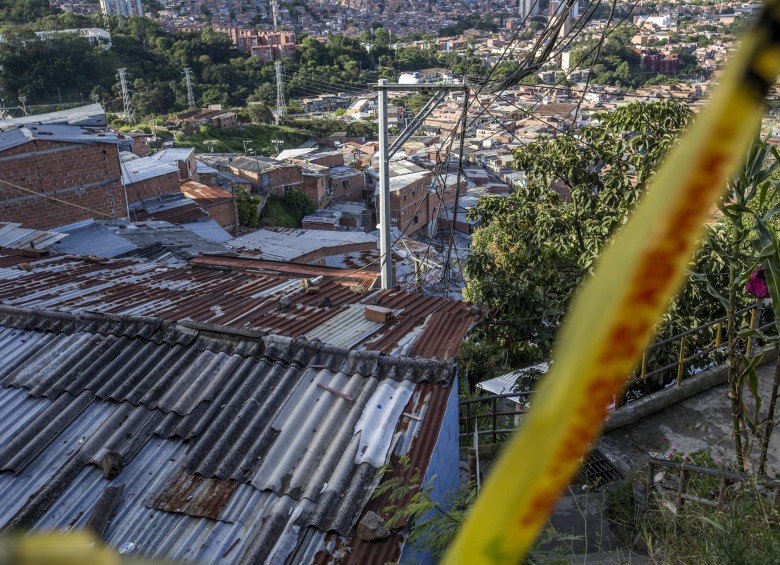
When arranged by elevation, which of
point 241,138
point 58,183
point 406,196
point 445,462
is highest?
point 445,462

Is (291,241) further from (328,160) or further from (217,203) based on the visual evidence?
(328,160)

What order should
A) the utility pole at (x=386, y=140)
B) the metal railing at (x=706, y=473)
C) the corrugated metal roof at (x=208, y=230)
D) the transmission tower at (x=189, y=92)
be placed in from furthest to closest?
the transmission tower at (x=189, y=92) < the corrugated metal roof at (x=208, y=230) < the utility pole at (x=386, y=140) < the metal railing at (x=706, y=473)

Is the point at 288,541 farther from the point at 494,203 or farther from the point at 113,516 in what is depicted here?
the point at 494,203

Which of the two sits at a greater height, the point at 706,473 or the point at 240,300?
the point at 706,473

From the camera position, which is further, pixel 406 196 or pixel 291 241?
pixel 406 196

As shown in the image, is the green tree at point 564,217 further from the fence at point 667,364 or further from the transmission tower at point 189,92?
the transmission tower at point 189,92

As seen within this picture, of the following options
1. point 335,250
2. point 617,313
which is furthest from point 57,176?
point 617,313

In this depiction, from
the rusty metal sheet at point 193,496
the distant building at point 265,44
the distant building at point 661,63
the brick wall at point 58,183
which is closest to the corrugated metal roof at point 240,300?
the rusty metal sheet at point 193,496
